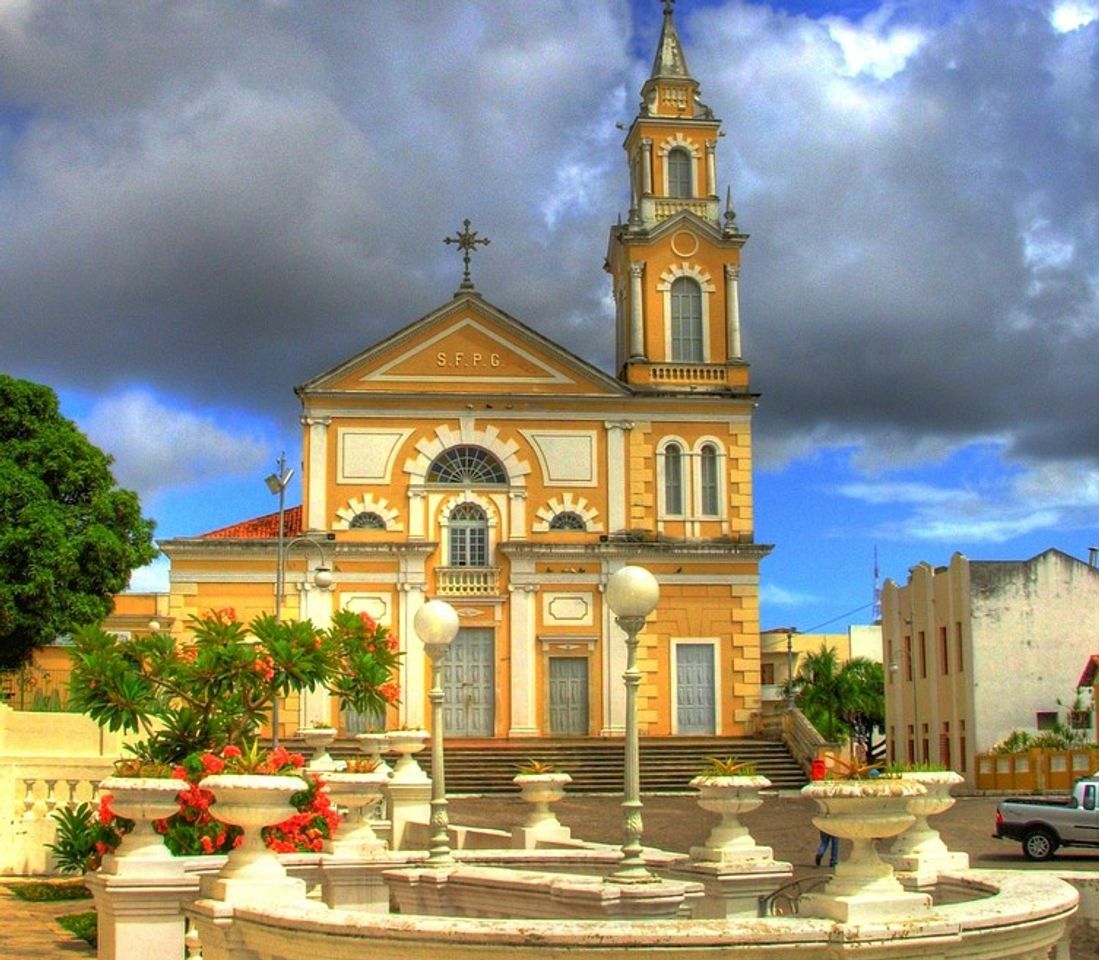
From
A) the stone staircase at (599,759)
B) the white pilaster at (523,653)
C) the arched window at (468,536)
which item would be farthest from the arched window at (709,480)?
the stone staircase at (599,759)

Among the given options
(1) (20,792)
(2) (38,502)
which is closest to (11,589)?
(2) (38,502)

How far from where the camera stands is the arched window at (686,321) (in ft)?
136

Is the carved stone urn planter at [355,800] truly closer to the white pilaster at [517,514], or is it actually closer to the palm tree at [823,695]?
the white pilaster at [517,514]

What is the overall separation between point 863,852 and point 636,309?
3495 cm

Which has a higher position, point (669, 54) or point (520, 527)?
point (669, 54)

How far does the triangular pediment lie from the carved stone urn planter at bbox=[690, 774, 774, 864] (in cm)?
2754

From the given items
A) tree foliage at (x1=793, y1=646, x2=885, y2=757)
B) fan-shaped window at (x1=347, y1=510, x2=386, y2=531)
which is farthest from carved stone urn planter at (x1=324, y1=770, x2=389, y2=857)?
tree foliage at (x1=793, y1=646, x2=885, y2=757)

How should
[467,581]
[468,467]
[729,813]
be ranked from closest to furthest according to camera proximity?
[729,813] < [467,581] < [468,467]

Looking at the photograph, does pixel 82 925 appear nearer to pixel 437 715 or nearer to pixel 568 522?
pixel 437 715

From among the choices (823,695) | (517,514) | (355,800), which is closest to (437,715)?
(355,800)

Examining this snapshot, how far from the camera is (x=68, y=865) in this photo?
12836 mm

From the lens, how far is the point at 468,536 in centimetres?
3991

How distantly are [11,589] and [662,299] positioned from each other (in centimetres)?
1801

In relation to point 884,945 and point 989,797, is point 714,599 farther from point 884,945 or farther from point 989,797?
point 884,945
